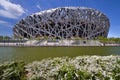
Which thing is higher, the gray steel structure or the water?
the gray steel structure

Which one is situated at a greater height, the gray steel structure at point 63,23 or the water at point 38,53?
the gray steel structure at point 63,23

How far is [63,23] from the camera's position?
300 ft

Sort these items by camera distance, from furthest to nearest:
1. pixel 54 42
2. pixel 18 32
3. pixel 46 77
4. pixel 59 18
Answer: pixel 18 32 < pixel 59 18 < pixel 54 42 < pixel 46 77

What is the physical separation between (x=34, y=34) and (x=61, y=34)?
50.1 feet

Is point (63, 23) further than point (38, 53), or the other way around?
point (63, 23)

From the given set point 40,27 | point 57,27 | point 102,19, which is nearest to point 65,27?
point 57,27

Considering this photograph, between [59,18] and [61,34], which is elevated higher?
[59,18]

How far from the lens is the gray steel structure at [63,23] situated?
90.9 m

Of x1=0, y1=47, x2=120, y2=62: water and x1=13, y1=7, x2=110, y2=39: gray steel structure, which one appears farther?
x1=13, y1=7, x2=110, y2=39: gray steel structure

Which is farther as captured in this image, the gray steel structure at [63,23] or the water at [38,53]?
the gray steel structure at [63,23]

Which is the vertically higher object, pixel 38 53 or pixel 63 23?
pixel 63 23

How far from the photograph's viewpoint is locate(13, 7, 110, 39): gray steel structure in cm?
9094

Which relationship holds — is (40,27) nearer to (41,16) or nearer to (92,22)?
(41,16)

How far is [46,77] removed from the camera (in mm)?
5414
